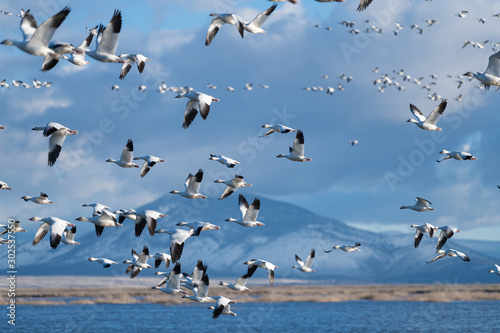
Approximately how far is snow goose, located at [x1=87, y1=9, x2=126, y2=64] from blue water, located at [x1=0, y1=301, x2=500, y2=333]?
26.0 meters

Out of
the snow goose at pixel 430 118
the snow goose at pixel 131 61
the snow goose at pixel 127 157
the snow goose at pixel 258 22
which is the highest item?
the snow goose at pixel 258 22

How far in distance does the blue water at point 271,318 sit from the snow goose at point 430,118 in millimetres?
21570

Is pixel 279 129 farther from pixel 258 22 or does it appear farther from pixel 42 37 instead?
pixel 42 37

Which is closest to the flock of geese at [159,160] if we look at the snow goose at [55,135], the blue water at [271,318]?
the snow goose at [55,135]

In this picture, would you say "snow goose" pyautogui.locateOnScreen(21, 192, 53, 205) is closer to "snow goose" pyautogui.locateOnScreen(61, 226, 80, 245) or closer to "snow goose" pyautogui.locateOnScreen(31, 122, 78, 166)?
"snow goose" pyautogui.locateOnScreen(61, 226, 80, 245)

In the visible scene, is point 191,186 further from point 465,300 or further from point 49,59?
point 465,300

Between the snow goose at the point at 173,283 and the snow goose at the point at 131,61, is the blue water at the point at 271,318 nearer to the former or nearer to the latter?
the snow goose at the point at 173,283

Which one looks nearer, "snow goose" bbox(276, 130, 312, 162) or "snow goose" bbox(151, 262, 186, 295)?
"snow goose" bbox(276, 130, 312, 162)

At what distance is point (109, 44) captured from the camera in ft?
64.9

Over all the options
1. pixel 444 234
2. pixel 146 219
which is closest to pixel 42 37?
pixel 146 219

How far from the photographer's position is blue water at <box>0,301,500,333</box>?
44250mm

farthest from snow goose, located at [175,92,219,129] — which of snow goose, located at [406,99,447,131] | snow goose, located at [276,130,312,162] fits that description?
snow goose, located at [406,99,447,131]

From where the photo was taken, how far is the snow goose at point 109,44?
19688mm

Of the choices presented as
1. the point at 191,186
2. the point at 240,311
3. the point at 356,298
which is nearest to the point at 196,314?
the point at 240,311
